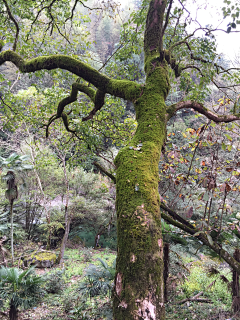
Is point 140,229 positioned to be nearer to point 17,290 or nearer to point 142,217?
point 142,217

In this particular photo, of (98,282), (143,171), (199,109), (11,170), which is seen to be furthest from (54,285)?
(199,109)

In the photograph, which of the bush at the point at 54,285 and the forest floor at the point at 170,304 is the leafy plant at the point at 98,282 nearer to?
the forest floor at the point at 170,304

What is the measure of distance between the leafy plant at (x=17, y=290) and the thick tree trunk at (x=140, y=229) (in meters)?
3.08

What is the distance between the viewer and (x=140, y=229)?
1.18 metres

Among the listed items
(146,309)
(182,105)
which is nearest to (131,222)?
(146,309)

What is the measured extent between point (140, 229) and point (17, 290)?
10.9ft

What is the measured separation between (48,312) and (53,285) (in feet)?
3.21

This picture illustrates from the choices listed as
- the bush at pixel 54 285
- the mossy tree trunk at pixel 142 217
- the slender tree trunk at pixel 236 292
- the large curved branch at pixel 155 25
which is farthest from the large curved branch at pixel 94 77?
the bush at pixel 54 285

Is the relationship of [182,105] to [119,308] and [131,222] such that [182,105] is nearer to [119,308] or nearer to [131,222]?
[131,222]

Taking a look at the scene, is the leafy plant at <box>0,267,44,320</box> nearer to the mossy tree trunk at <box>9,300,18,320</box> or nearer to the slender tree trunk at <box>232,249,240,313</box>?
the mossy tree trunk at <box>9,300,18,320</box>

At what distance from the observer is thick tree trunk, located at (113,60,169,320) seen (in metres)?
1.01

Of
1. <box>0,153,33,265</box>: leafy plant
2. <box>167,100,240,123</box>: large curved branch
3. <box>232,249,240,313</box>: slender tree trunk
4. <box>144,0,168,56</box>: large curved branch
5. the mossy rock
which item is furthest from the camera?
the mossy rock

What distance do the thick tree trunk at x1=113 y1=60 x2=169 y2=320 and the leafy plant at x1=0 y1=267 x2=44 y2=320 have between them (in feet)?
Answer: 10.1

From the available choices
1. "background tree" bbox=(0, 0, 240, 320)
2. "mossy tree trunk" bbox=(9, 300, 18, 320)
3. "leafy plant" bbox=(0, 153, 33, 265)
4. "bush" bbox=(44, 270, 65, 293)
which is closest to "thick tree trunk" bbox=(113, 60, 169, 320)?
"background tree" bbox=(0, 0, 240, 320)
